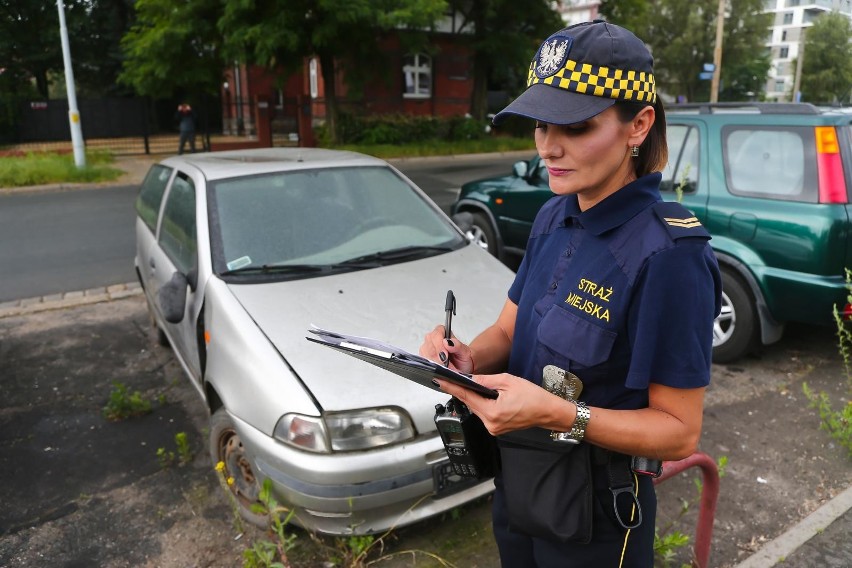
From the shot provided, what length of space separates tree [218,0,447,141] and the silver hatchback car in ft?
40.0

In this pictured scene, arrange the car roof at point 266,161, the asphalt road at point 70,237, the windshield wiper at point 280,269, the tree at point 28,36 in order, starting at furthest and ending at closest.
Result: the tree at point 28,36 → the asphalt road at point 70,237 → the car roof at point 266,161 → the windshield wiper at point 280,269

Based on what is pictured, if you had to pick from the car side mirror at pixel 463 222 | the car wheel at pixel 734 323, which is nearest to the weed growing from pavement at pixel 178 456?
the car side mirror at pixel 463 222

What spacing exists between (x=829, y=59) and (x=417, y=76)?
70.1ft

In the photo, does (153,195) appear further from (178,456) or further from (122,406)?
(178,456)

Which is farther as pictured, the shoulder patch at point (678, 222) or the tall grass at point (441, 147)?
the tall grass at point (441, 147)

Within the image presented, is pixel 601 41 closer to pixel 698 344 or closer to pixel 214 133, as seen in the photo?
pixel 698 344

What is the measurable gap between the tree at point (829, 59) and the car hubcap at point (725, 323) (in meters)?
1.87

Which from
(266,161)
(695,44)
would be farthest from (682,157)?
(695,44)

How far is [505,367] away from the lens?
6.31 ft

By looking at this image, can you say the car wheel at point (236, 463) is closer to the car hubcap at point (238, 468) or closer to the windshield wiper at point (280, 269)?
the car hubcap at point (238, 468)

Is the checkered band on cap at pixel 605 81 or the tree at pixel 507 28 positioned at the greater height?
the tree at pixel 507 28

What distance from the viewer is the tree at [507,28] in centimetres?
2130

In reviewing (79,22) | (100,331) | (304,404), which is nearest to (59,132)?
(79,22)

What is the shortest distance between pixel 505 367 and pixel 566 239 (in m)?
0.49
